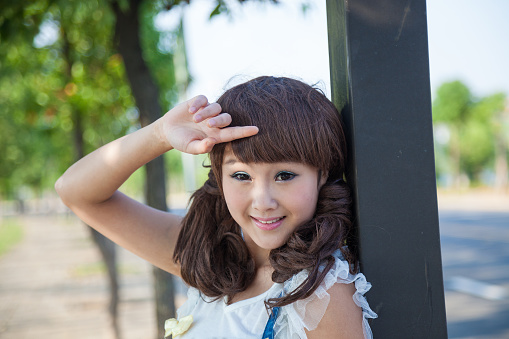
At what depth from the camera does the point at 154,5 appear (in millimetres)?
3695

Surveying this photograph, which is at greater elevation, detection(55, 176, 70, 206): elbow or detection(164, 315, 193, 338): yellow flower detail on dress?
detection(55, 176, 70, 206): elbow

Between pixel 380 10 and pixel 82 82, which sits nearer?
pixel 380 10

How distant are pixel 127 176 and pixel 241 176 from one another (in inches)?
21.5

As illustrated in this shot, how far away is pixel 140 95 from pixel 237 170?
6.62 feet

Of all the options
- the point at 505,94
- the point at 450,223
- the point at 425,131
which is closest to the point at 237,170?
the point at 425,131

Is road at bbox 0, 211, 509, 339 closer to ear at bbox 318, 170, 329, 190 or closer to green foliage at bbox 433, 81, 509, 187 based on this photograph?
ear at bbox 318, 170, 329, 190

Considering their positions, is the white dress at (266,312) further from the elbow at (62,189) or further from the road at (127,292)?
the road at (127,292)

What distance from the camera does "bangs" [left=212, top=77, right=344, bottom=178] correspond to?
132cm

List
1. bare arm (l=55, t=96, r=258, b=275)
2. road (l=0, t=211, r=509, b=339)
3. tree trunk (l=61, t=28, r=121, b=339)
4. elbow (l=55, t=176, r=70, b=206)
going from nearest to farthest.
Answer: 1. bare arm (l=55, t=96, r=258, b=275)
2. elbow (l=55, t=176, r=70, b=206)
3. tree trunk (l=61, t=28, r=121, b=339)
4. road (l=0, t=211, r=509, b=339)

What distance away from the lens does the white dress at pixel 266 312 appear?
4.07 feet

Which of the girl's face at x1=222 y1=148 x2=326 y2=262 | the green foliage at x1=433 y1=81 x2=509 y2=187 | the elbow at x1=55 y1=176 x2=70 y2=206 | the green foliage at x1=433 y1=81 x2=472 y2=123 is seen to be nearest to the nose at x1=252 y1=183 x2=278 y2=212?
the girl's face at x1=222 y1=148 x2=326 y2=262

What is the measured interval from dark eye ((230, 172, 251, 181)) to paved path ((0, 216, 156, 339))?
18.2 feet

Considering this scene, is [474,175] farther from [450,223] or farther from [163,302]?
[163,302]

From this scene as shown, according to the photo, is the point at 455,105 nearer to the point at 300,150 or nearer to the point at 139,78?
the point at 139,78
